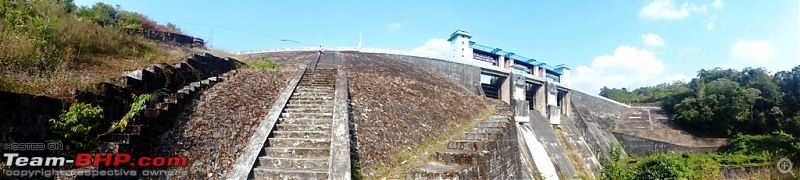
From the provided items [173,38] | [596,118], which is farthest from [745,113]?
[173,38]

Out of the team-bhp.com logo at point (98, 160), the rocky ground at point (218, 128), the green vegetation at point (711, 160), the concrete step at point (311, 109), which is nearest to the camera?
the team-bhp.com logo at point (98, 160)

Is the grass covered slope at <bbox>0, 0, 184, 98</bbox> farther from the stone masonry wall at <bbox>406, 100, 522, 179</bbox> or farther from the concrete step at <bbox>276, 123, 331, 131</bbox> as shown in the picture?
the stone masonry wall at <bbox>406, 100, 522, 179</bbox>

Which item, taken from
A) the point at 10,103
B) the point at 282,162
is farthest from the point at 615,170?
the point at 10,103

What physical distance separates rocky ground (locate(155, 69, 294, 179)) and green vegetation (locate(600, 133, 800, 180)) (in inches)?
267

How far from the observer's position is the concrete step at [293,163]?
5172mm

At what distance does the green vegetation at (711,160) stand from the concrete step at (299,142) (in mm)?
5532

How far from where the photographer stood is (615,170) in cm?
761

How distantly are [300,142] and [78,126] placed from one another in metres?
2.66

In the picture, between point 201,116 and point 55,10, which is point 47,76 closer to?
point 201,116

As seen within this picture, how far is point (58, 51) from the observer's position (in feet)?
20.1

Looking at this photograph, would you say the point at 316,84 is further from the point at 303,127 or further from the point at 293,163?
the point at 293,163

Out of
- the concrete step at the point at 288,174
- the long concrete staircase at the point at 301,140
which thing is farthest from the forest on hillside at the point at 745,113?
the concrete step at the point at 288,174

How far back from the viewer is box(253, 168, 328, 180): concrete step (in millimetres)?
4887

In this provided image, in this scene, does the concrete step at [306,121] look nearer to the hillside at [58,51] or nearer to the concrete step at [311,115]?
the concrete step at [311,115]
